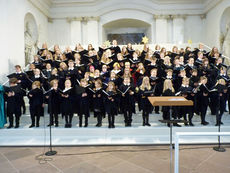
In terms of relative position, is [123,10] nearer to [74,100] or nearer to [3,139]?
[74,100]

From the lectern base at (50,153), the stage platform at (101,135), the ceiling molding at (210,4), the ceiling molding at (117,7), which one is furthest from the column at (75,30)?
the lectern base at (50,153)

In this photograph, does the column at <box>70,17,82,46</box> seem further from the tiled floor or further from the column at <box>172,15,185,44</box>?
the tiled floor

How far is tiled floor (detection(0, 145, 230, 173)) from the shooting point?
10.9 feet

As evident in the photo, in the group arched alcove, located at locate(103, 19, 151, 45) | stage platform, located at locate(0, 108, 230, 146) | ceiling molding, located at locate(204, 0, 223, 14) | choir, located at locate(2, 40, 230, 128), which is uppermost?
ceiling molding, located at locate(204, 0, 223, 14)

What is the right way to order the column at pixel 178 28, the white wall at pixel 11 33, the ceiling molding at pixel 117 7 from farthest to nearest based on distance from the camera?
the column at pixel 178 28, the ceiling molding at pixel 117 7, the white wall at pixel 11 33

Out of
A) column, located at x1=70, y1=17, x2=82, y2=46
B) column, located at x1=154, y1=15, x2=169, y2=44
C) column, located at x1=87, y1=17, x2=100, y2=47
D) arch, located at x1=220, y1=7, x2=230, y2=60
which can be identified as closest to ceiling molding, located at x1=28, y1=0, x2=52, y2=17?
column, located at x1=70, y1=17, x2=82, y2=46

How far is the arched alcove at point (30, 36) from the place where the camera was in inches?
377

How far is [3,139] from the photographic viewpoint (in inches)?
191

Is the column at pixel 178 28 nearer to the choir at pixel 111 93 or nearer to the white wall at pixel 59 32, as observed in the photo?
the white wall at pixel 59 32

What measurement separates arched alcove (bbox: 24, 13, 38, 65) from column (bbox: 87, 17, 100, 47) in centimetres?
329

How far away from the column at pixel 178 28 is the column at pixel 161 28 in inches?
19.4

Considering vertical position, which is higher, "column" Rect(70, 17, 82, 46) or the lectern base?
"column" Rect(70, 17, 82, 46)

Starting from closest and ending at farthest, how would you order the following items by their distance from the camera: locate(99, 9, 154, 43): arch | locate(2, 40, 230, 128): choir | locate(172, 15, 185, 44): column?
1. locate(2, 40, 230, 128): choir
2. locate(172, 15, 185, 44): column
3. locate(99, 9, 154, 43): arch

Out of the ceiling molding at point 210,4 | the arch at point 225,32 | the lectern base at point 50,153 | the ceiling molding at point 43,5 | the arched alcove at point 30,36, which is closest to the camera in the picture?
the lectern base at point 50,153
